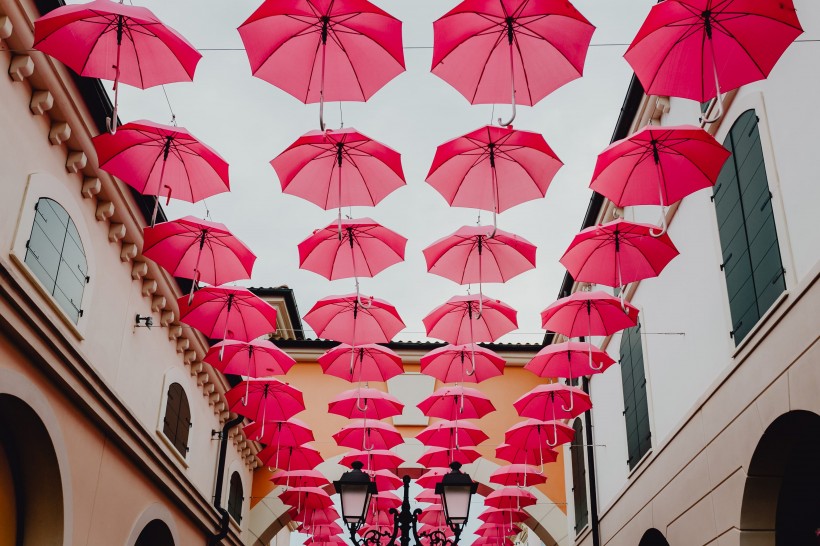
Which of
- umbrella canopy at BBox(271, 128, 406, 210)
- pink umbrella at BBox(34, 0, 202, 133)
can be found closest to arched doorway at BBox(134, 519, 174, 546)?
umbrella canopy at BBox(271, 128, 406, 210)

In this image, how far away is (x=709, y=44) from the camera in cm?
819

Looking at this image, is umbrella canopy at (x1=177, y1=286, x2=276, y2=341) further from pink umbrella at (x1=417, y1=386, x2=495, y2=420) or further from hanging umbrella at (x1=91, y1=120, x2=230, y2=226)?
pink umbrella at (x1=417, y1=386, x2=495, y2=420)

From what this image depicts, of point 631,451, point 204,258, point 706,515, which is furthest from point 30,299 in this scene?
point 631,451

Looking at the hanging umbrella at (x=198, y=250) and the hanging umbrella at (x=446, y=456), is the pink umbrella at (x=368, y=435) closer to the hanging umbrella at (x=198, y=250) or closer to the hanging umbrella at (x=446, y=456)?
the hanging umbrella at (x=446, y=456)

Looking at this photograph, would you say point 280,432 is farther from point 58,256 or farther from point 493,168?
point 493,168

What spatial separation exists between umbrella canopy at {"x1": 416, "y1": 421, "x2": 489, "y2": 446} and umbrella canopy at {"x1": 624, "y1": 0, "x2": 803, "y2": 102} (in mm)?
10313

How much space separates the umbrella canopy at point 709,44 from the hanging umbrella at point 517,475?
11.6 m

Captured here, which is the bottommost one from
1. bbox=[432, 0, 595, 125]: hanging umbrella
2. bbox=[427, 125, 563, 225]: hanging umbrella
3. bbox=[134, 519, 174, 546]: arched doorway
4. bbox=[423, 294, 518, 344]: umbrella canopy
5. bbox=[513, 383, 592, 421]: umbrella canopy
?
bbox=[134, 519, 174, 546]: arched doorway

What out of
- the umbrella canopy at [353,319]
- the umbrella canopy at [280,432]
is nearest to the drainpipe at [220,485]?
the umbrella canopy at [280,432]

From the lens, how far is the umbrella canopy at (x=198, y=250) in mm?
11625

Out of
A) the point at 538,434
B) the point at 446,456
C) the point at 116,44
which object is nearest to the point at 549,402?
the point at 538,434

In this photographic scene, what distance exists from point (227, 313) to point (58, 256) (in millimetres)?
3394

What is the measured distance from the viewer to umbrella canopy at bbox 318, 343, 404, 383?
15.5 m

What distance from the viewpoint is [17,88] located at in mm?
9125
